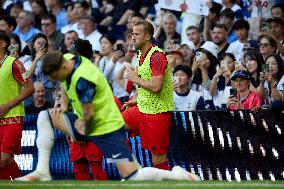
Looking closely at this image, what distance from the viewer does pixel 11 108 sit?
14289mm

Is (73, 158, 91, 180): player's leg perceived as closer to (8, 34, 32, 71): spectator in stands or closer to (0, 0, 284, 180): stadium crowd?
(0, 0, 284, 180): stadium crowd

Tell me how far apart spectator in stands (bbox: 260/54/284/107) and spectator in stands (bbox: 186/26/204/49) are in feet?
7.76

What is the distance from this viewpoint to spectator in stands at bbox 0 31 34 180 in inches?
562

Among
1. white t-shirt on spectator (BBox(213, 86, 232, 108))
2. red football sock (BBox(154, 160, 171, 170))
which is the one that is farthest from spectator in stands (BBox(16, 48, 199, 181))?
white t-shirt on spectator (BBox(213, 86, 232, 108))

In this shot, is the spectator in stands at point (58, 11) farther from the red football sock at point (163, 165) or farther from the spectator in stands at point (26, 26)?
the red football sock at point (163, 165)

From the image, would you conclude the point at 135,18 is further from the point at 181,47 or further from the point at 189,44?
the point at 189,44

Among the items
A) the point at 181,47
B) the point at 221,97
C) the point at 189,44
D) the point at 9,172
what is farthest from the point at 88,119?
Result: the point at 189,44

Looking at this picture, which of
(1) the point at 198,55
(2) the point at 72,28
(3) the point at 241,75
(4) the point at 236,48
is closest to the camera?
(3) the point at 241,75

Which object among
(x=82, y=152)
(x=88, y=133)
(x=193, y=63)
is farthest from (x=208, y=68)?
(x=88, y=133)

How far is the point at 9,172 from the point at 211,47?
560 centimetres

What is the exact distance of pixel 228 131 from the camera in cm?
1500

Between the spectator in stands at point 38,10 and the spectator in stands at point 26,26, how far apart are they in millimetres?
750

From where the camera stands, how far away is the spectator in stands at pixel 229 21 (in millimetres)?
19750

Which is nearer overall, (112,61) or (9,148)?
(9,148)
